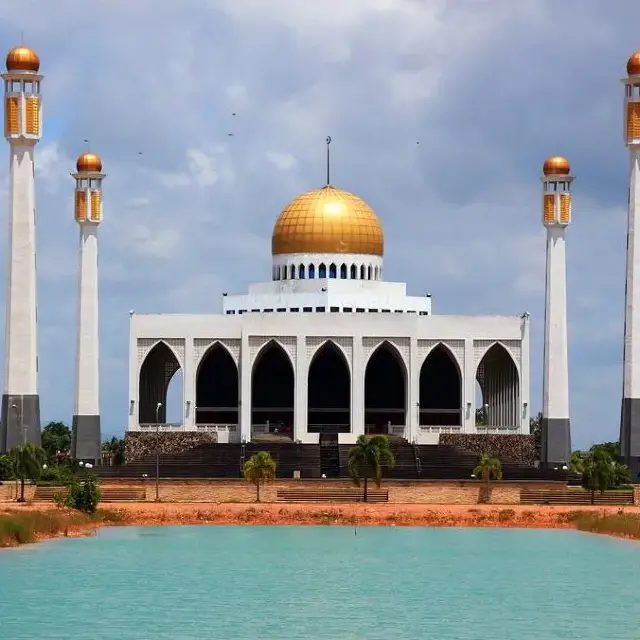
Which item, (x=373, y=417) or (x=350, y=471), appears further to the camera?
(x=373, y=417)

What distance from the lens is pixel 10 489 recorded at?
211 ft

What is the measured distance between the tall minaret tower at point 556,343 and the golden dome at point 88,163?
17.3 m

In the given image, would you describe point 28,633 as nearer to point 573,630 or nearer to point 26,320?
point 573,630

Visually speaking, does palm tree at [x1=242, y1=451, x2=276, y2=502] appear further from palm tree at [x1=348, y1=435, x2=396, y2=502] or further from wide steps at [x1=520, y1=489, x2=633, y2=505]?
wide steps at [x1=520, y1=489, x2=633, y2=505]

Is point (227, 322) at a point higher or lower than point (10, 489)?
higher

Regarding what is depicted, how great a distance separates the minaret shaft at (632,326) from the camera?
7106 centimetres

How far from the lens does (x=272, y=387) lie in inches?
3273

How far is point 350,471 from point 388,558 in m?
16.4

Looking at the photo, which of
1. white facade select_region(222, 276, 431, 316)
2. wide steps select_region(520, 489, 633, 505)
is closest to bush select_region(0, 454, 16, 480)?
wide steps select_region(520, 489, 633, 505)

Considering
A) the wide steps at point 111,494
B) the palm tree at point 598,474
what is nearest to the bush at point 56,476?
the wide steps at point 111,494

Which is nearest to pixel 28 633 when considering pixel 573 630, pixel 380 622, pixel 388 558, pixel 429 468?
pixel 380 622

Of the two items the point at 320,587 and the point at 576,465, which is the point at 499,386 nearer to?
the point at 576,465

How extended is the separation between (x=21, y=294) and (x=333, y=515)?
1778 centimetres

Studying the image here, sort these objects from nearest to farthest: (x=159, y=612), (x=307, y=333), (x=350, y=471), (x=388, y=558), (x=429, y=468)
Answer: (x=159, y=612), (x=388, y=558), (x=350, y=471), (x=429, y=468), (x=307, y=333)
